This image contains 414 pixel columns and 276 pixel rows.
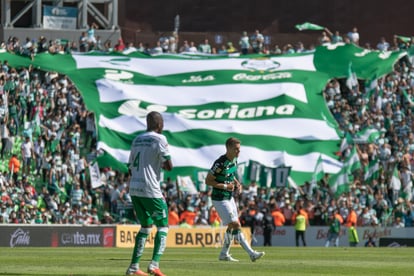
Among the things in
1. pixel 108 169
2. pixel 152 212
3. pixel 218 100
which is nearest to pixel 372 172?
pixel 218 100

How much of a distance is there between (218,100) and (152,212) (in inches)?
1347

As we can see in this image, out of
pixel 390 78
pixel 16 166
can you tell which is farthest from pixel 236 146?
pixel 390 78

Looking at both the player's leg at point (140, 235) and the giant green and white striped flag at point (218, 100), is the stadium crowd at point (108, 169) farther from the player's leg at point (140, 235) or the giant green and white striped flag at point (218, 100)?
the player's leg at point (140, 235)

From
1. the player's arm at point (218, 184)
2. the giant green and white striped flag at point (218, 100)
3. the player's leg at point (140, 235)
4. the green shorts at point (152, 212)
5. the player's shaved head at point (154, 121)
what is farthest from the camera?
the giant green and white striped flag at point (218, 100)

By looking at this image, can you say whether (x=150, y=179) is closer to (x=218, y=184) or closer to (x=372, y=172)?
(x=218, y=184)

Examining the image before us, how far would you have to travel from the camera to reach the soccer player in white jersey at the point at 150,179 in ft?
59.1

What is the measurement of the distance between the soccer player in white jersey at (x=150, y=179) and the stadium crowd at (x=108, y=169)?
24.6 metres

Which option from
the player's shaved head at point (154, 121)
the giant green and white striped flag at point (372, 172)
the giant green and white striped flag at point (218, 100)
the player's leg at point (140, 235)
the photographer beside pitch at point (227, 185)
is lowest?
the player's leg at point (140, 235)

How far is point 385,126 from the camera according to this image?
174 feet

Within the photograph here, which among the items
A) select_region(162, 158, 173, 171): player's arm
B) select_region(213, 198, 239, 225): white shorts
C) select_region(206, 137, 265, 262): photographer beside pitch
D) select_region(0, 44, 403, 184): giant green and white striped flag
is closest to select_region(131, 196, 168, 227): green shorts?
select_region(162, 158, 173, 171): player's arm

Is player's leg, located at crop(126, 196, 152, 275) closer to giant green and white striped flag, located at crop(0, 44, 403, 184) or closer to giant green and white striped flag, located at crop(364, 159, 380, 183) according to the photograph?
giant green and white striped flag, located at crop(0, 44, 403, 184)

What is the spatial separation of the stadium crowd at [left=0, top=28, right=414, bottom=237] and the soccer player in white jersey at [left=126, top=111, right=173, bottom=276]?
968 inches

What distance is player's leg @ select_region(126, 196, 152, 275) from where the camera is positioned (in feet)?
58.4

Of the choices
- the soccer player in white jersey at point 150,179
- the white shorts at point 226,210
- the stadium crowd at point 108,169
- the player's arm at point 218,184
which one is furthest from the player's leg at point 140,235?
the stadium crowd at point 108,169
